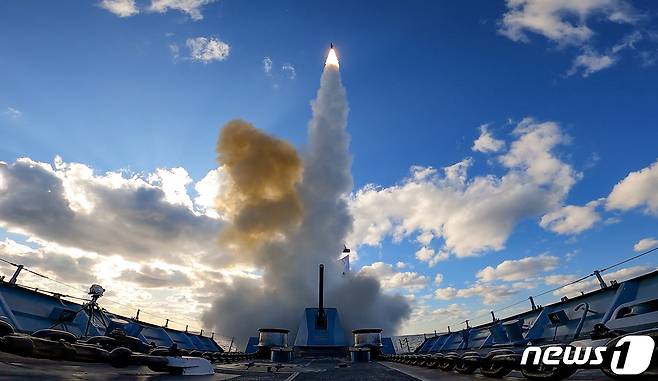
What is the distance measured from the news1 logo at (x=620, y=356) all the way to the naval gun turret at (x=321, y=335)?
37.2 metres

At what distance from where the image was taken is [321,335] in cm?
4075

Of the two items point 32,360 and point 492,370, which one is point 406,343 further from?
point 32,360

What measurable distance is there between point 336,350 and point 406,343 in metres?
7.38

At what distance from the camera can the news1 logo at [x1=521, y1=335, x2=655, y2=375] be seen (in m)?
2.79

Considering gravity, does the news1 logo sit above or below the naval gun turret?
below

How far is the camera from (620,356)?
3033 millimetres

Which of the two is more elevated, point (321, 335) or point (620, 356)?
point (321, 335)

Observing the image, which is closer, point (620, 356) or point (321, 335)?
point (620, 356)

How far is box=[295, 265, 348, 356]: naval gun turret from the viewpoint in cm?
3869

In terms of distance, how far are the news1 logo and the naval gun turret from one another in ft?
122

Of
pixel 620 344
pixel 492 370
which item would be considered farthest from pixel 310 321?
pixel 620 344

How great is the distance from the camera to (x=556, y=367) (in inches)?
147

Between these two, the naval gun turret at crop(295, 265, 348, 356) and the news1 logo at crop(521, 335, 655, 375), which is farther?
the naval gun turret at crop(295, 265, 348, 356)

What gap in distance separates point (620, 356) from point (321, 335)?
40540mm
